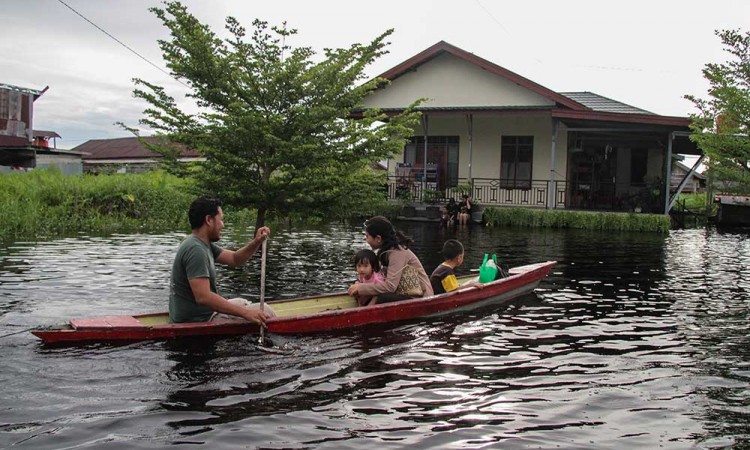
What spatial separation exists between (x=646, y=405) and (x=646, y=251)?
12.4m

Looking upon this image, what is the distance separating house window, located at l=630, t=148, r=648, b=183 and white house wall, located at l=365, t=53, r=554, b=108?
5.61m

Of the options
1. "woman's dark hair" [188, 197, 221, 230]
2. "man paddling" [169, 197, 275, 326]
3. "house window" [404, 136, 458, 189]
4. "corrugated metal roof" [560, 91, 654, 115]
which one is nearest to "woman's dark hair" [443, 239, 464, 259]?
"man paddling" [169, 197, 275, 326]

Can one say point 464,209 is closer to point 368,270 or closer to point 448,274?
point 448,274

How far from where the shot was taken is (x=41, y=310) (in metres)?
8.56

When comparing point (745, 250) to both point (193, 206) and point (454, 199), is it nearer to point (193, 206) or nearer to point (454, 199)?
point (454, 199)

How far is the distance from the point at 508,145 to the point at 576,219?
5.10 m

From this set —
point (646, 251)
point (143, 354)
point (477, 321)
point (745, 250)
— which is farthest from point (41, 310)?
point (745, 250)

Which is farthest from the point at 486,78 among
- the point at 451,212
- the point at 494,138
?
the point at 451,212

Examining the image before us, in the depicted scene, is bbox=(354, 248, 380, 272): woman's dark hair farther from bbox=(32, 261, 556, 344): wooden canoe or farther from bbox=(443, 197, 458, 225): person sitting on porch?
bbox=(443, 197, 458, 225): person sitting on porch

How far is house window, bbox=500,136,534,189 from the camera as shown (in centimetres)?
2669

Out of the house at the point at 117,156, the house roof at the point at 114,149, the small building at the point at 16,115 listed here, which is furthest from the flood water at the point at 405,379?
the house roof at the point at 114,149

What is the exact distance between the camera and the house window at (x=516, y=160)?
2669cm

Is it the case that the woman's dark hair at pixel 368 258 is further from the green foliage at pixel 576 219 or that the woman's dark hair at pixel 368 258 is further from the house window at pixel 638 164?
the house window at pixel 638 164

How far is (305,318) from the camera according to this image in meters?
7.09
